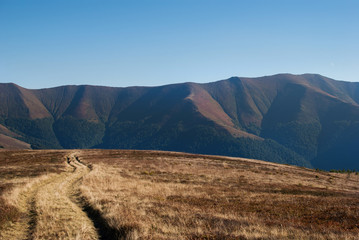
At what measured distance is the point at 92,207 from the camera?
1662cm

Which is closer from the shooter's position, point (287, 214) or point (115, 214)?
point (115, 214)

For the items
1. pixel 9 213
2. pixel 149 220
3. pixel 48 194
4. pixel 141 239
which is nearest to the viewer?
pixel 141 239

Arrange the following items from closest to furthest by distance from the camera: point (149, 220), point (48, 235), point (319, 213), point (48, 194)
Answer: point (48, 235) < point (149, 220) < point (319, 213) < point (48, 194)

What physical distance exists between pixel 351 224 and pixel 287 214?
10.8 feet

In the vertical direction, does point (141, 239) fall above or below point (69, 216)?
above

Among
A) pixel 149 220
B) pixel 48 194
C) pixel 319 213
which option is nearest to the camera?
pixel 149 220

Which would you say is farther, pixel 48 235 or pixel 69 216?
pixel 69 216

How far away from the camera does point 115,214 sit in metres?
13.8

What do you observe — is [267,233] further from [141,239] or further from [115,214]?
[115,214]

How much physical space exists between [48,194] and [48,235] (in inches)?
389

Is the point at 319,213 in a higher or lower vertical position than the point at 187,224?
lower

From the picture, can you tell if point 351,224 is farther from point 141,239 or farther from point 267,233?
point 141,239

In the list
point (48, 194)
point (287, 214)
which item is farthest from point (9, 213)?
point (287, 214)

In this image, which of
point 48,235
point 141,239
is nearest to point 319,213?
point 141,239
